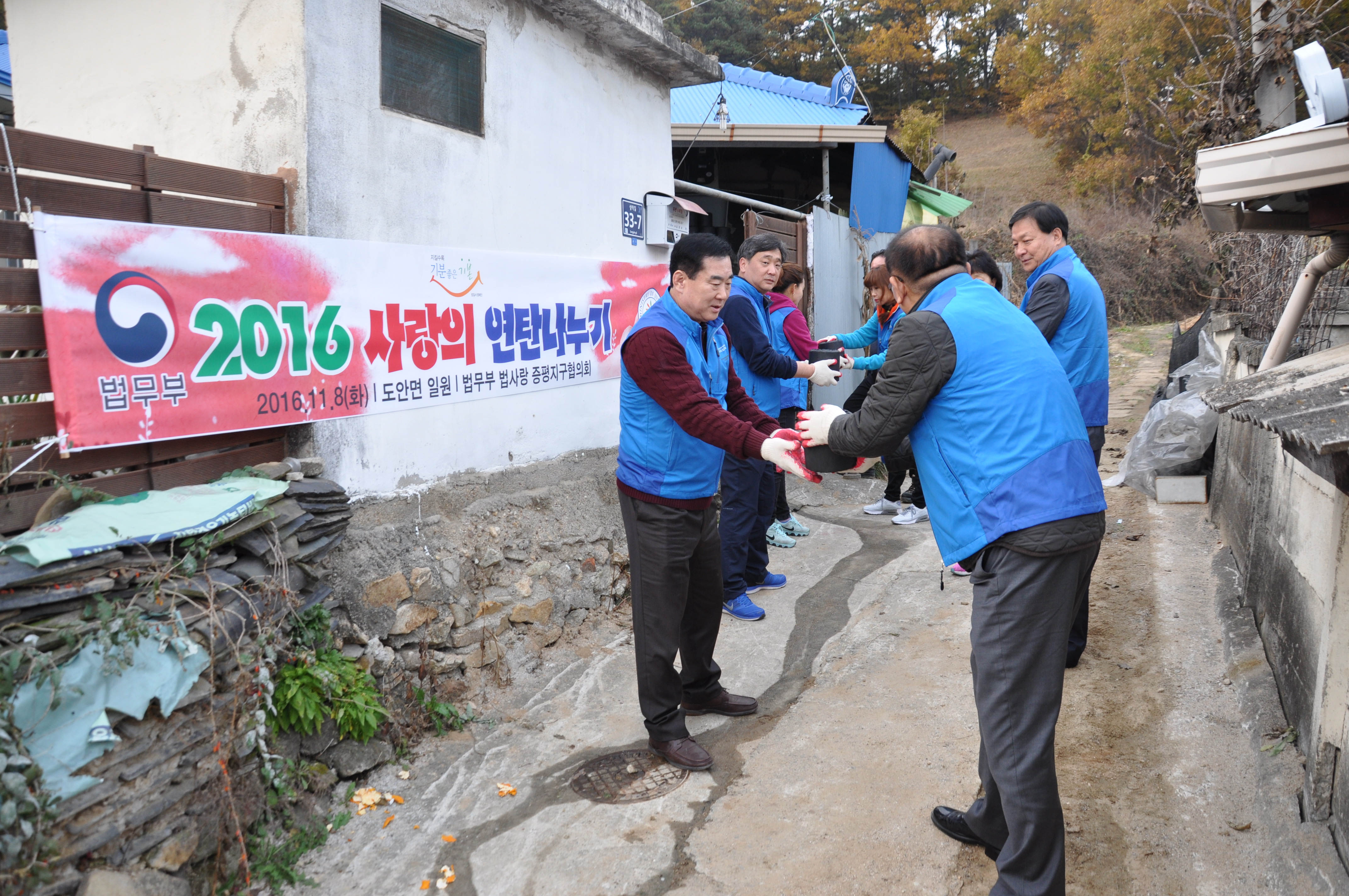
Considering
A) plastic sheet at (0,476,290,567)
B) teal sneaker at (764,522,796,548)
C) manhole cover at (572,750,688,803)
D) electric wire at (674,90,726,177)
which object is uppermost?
electric wire at (674,90,726,177)

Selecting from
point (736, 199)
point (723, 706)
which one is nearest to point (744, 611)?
point (723, 706)

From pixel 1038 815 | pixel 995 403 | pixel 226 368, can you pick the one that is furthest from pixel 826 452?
pixel 226 368

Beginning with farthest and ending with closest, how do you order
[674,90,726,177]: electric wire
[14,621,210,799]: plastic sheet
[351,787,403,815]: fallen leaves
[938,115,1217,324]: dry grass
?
[938,115,1217,324]: dry grass, [674,90,726,177]: electric wire, [351,787,403,815]: fallen leaves, [14,621,210,799]: plastic sheet

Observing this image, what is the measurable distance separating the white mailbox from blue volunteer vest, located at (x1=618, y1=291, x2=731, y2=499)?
2.67 m

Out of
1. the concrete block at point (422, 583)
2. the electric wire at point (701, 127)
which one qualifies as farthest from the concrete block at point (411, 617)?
the electric wire at point (701, 127)

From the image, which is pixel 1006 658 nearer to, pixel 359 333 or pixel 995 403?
pixel 995 403

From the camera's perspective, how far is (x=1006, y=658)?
2.28m

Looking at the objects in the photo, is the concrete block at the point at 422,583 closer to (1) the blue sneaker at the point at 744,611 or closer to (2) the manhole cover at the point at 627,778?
(2) the manhole cover at the point at 627,778

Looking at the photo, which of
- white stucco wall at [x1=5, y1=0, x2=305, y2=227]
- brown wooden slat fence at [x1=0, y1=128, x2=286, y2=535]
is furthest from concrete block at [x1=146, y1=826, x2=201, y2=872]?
white stucco wall at [x1=5, y1=0, x2=305, y2=227]

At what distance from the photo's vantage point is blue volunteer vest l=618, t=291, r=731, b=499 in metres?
3.22

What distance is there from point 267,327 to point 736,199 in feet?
15.5

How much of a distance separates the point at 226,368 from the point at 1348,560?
390 centimetres

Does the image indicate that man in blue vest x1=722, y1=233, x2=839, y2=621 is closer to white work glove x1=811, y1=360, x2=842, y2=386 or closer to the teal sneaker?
white work glove x1=811, y1=360, x2=842, y2=386

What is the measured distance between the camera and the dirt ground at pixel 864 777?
266 centimetres
